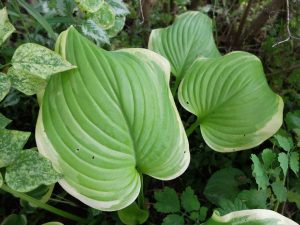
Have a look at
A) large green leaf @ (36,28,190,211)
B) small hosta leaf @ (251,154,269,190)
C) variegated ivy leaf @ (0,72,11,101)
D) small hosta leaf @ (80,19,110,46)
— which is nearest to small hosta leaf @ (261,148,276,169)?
small hosta leaf @ (251,154,269,190)

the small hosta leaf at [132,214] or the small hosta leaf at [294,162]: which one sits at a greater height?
the small hosta leaf at [294,162]

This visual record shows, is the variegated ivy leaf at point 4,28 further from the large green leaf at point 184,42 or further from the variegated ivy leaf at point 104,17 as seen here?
the large green leaf at point 184,42

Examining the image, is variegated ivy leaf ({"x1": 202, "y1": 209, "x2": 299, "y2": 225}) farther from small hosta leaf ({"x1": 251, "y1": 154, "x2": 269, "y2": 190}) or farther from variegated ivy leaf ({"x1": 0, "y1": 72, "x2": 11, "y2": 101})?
variegated ivy leaf ({"x1": 0, "y1": 72, "x2": 11, "y2": 101})

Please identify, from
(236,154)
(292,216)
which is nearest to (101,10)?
(236,154)

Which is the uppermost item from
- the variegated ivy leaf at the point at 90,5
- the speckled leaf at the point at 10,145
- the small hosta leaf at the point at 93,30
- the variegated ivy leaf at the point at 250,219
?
the variegated ivy leaf at the point at 90,5

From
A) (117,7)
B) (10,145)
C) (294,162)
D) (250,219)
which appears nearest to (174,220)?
(250,219)

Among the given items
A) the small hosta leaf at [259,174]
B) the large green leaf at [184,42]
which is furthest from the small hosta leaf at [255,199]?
the large green leaf at [184,42]

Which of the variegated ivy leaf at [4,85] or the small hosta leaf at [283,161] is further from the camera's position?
the small hosta leaf at [283,161]
